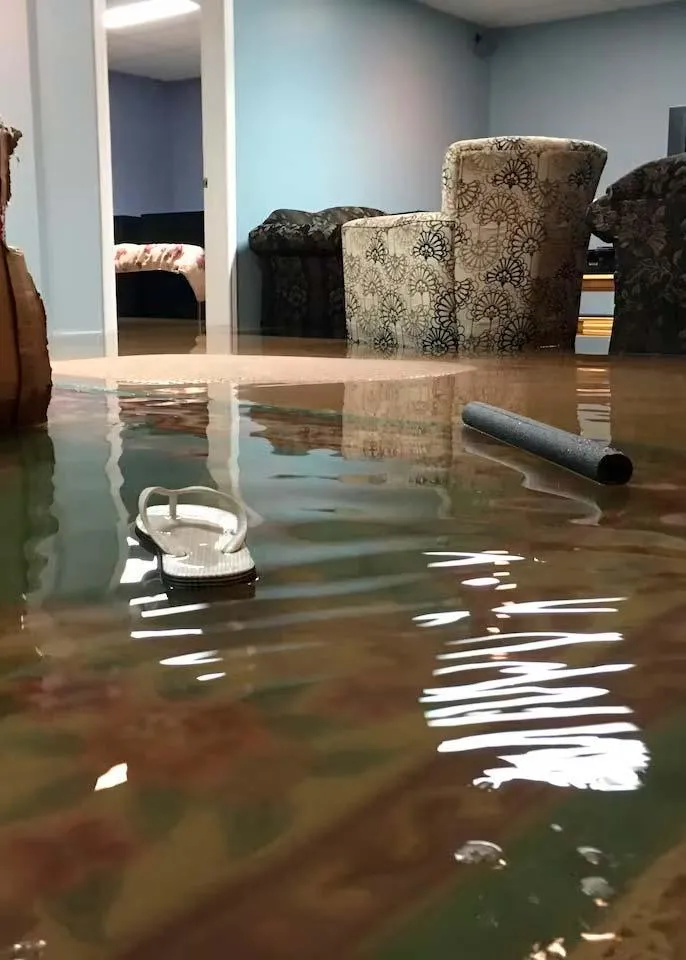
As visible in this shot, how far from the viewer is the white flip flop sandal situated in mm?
887

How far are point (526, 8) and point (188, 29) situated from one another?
299cm

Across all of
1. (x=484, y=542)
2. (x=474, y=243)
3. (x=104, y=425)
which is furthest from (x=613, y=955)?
(x=474, y=243)

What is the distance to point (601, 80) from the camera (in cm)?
714

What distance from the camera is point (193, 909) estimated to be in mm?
428

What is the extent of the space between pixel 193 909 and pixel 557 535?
0.73 m

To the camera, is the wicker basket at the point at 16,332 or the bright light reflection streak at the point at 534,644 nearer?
the bright light reflection streak at the point at 534,644

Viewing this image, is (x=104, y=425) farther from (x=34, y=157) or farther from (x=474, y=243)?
(x=34, y=157)

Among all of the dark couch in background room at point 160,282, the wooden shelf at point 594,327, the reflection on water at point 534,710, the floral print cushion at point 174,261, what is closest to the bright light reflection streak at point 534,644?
the reflection on water at point 534,710

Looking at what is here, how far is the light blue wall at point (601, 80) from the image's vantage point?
6.89m

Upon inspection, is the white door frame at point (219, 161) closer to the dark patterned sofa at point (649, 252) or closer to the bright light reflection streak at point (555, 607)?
the dark patterned sofa at point (649, 252)

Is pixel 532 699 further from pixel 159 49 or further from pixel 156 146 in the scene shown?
pixel 156 146

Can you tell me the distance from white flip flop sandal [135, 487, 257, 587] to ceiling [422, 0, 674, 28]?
21.4ft

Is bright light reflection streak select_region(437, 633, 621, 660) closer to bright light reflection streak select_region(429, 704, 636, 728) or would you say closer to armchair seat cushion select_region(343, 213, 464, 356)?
bright light reflection streak select_region(429, 704, 636, 728)

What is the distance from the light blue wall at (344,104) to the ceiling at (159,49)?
2.13m
